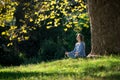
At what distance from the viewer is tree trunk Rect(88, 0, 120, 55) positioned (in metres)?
13.0

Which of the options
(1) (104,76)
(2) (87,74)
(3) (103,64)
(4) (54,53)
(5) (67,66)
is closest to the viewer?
(1) (104,76)

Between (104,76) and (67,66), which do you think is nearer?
(104,76)

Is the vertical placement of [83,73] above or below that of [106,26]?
below

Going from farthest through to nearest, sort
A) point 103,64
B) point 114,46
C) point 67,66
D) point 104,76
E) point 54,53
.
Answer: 1. point 54,53
2. point 114,46
3. point 67,66
4. point 103,64
5. point 104,76

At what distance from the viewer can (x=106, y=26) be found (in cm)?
1317

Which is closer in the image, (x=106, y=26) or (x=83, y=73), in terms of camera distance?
(x=83, y=73)

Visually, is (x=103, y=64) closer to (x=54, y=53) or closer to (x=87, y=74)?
(x=87, y=74)

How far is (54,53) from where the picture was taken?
39156 mm

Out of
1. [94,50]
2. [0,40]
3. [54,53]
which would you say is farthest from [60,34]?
[94,50]

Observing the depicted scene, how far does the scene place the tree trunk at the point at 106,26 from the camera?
42.8ft

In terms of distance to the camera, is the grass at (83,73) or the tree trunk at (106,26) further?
the tree trunk at (106,26)

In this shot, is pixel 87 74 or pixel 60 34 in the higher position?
pixel 87 74

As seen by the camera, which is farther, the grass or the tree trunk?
the tree trunk

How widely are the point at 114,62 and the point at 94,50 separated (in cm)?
275
